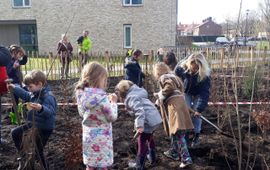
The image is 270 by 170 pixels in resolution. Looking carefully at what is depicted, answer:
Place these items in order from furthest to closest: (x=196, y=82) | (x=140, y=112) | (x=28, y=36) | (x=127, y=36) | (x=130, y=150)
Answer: (x=28, y=36) → (x=127, y=36) → (x=196, y=82) → (x=130, y=150) → (x=140, y=112)

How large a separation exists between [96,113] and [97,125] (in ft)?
0.39

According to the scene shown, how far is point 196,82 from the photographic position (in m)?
4.42

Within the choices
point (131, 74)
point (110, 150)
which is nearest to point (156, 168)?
point (110, 150)

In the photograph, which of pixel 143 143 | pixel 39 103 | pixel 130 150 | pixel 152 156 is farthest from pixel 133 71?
pixel 39 103

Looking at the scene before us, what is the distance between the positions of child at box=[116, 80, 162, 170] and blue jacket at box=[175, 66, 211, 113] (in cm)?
99

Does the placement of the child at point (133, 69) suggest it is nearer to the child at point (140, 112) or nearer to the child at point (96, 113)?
the child at point (140, 112)

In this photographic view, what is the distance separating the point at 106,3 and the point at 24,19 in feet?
20.5

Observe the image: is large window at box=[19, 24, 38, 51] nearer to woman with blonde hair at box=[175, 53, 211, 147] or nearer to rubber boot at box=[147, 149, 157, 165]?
woman with blonde hair at box=[175, 53, 211, 147]

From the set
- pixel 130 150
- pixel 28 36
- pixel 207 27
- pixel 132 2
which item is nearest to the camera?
pixel 130 150

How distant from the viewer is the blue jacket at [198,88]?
172 inches

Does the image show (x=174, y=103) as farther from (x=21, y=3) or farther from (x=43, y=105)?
(x=21, y=3)

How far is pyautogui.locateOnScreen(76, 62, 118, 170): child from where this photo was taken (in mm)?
2904

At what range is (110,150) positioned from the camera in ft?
9.91

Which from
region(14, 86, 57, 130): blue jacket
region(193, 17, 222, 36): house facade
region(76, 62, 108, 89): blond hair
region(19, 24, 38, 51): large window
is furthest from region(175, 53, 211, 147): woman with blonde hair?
region(19, 24, 38, 51): large window
